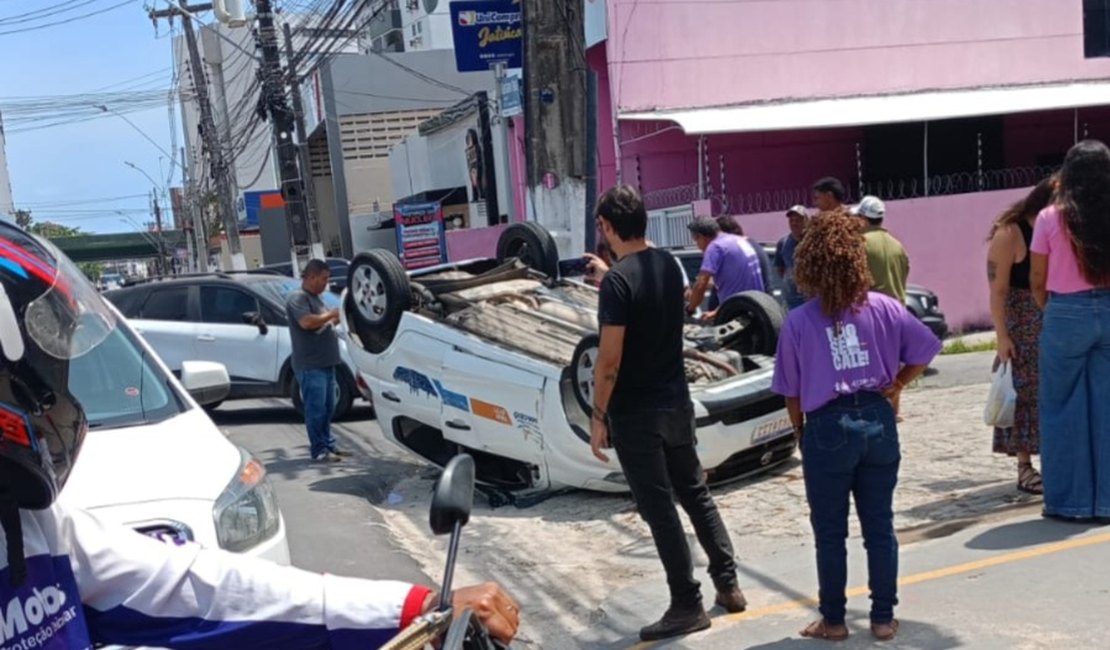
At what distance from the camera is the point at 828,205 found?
25.6ft

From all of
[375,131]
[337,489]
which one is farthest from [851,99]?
[375,131]

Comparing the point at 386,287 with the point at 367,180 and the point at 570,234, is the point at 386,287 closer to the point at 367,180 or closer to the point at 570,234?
the point at 570,234

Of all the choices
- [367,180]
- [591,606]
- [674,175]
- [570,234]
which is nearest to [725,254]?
[570,234]

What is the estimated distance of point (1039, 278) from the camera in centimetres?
579

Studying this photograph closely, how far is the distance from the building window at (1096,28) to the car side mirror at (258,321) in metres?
13.0

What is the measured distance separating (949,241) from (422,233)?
1078cm

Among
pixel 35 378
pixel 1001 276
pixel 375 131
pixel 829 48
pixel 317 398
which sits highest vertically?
pixel 375 131

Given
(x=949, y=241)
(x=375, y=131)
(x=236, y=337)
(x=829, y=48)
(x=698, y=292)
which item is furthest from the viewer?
(x=375, y=131)

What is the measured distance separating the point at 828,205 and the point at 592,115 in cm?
268

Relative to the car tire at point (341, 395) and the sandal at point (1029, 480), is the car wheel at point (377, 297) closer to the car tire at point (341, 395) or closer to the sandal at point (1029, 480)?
the car tire at point (341, 395)

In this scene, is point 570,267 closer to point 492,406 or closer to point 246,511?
point 492,406

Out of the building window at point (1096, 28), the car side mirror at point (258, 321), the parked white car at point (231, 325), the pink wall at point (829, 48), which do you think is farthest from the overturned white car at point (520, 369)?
the building window at point (1096, 28)

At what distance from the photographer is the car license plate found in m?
7.22

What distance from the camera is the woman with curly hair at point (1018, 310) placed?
602cm
